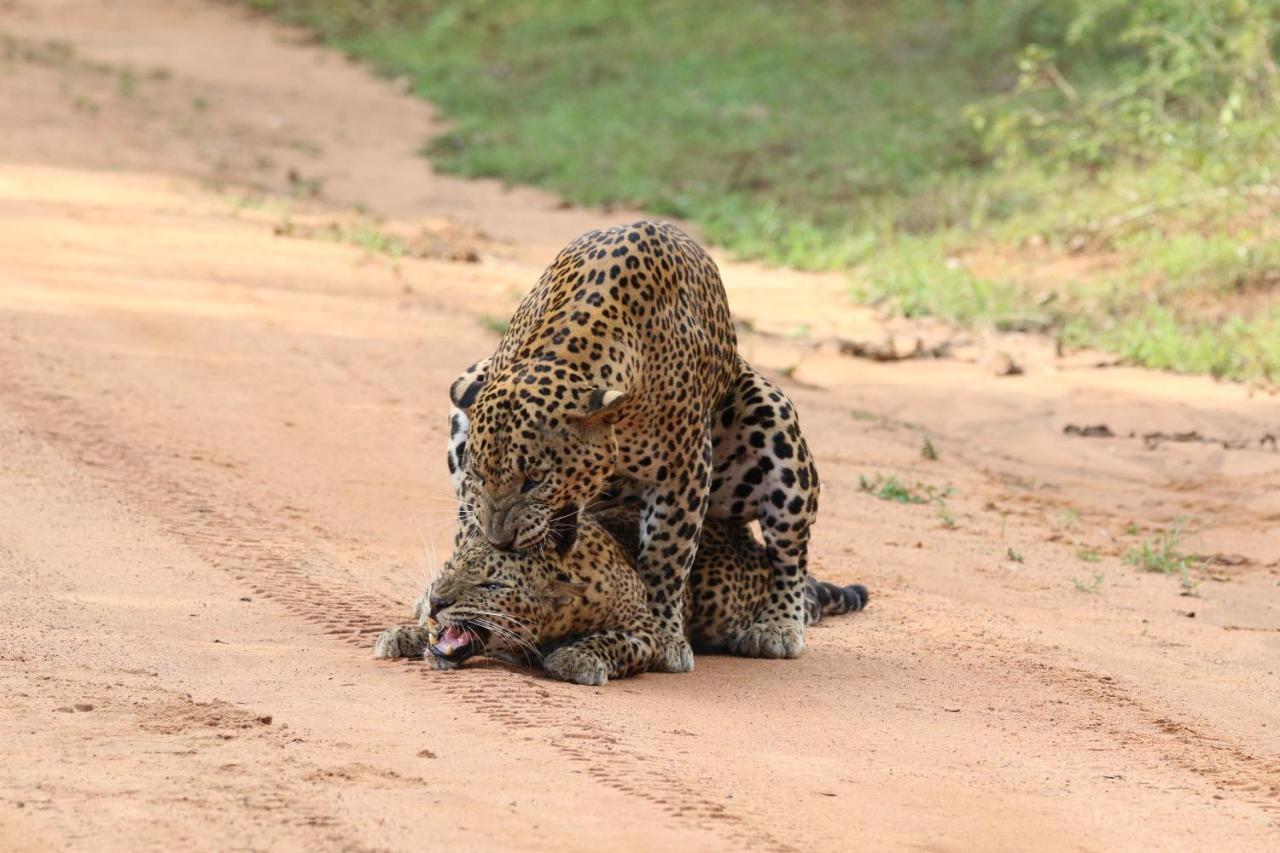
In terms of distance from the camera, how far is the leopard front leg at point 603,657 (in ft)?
20.1

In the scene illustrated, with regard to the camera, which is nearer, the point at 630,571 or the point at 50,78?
the point at 630,571

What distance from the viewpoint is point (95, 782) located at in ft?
14.5

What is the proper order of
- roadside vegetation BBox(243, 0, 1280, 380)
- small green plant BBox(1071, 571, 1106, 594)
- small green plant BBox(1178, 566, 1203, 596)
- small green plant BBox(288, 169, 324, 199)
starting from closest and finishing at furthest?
small green plant BBox(1071, 571, 1106, 594) < small green plant BBox(1178, 566, 1203, 596) < roadside vegetation BBox(243, 0, 1280, 380) < small green plant BBox(288, 169, 324, 199)

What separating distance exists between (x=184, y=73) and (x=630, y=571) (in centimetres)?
1895

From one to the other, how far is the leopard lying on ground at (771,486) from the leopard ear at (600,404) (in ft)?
3.11

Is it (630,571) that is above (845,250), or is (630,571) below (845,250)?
below

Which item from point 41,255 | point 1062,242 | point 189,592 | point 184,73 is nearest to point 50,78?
point 184,73

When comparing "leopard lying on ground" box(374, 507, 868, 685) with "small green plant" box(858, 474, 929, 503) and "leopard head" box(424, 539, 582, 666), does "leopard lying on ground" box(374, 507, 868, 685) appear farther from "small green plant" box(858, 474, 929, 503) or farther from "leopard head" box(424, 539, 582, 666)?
"small green plant" box(858, 474, 929, 503)

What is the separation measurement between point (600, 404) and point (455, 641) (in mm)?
934

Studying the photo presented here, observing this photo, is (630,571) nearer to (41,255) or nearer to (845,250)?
(41,255)

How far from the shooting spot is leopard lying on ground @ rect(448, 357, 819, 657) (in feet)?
23.2

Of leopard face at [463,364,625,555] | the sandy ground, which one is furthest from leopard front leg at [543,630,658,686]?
leopard face at [463,364,625,555]

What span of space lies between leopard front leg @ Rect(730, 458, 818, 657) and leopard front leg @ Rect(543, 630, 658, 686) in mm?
686

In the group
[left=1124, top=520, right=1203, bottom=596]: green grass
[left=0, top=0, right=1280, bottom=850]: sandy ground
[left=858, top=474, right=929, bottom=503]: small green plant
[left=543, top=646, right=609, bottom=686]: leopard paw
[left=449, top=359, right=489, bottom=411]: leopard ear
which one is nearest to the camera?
[left=0, top=0, right=1280, bottom=850]: sandy ground
